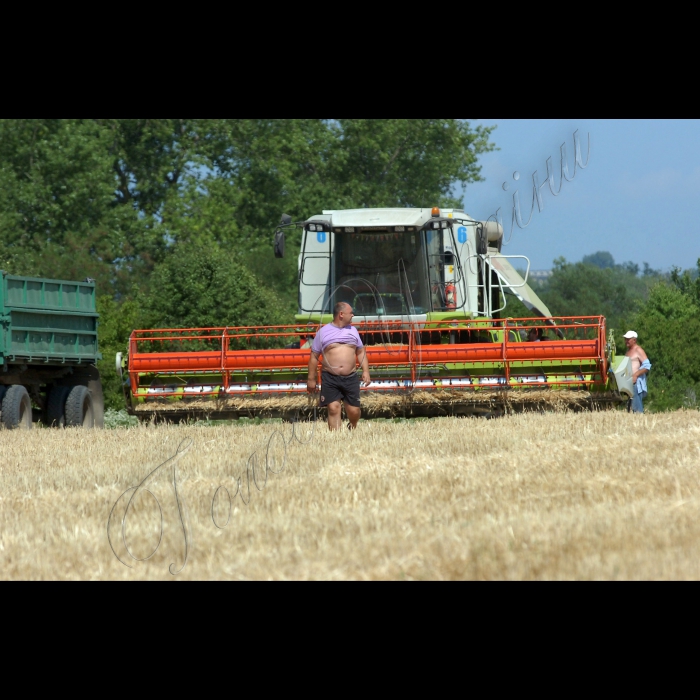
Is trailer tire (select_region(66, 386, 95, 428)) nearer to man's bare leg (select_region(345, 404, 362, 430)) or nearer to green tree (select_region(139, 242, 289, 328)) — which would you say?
man's bare leg (select_region(345, 404, 362, 430))

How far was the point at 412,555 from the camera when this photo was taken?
207 inches

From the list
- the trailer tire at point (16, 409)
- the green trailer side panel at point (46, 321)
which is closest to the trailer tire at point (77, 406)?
the green trailer side panel at point (46, 321)

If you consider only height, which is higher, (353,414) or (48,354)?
(48,354)

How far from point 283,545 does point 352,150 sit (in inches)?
1614

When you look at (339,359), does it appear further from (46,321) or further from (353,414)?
(46,321)

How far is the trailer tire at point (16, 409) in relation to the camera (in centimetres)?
1444

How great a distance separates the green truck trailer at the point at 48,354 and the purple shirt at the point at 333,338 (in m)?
4.49

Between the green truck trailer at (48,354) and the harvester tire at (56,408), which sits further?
the harvester tire at (56,408)

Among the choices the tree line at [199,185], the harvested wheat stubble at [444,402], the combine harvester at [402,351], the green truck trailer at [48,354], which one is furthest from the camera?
the tree line at [199,185]

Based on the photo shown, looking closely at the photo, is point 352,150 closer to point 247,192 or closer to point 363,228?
point 247,192

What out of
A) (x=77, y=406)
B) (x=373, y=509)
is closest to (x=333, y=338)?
(x=373, y=509)

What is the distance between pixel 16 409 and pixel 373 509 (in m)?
9.14

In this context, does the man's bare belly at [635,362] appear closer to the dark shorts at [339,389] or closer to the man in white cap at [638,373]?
the man in white cap at [638,373]

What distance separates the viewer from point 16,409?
14.5 m
